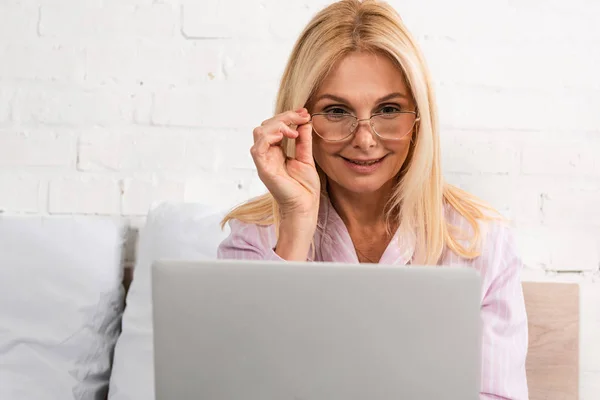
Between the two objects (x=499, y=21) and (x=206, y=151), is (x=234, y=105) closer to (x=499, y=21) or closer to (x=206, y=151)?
(x=206, y=151)

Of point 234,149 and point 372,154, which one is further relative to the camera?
point 234,149

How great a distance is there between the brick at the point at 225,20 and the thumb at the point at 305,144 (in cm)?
48

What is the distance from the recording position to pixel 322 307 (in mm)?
706

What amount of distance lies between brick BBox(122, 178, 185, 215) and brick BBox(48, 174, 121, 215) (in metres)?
0.03

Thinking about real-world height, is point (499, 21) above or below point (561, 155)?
above

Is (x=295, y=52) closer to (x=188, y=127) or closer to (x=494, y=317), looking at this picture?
(x=188, y=127)

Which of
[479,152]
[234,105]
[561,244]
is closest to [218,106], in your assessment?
[234,105]

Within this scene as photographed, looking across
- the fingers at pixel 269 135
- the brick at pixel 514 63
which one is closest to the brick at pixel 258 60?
the brick at pixel 514 63

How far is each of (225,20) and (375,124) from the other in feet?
1.94

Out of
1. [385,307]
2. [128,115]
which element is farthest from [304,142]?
[385,307]

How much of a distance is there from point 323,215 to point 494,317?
1.33 ft

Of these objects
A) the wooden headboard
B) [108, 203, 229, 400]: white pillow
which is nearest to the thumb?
[108, 203, 229, 400]: white pillow

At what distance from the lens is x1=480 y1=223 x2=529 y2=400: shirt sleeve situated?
4.08 feet

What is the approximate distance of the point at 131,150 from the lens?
1750 millimetres
